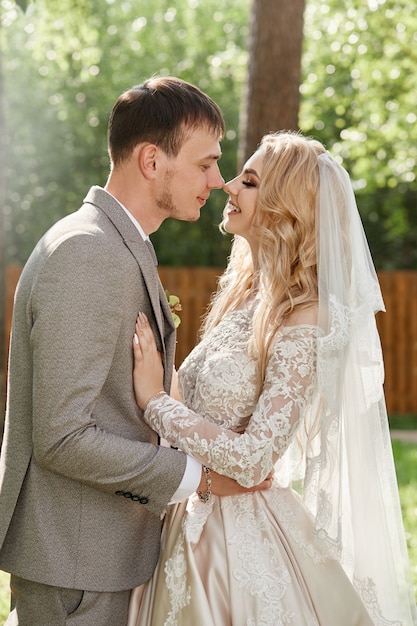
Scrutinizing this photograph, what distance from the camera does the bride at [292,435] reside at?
309cm

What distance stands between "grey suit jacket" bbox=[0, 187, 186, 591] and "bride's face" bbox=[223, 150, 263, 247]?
71 cm

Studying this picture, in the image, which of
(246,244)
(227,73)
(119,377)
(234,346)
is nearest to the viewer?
(119,377)

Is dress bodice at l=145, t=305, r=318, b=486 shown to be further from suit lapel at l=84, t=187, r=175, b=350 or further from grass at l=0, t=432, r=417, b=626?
grass at l=0, t=432, r=417, b=626

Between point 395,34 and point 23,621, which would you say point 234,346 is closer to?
point 23,621

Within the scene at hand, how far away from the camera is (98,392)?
2.71 metres

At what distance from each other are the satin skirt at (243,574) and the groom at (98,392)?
0.35 ft

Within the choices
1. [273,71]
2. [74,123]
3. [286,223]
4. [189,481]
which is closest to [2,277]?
[273,71]

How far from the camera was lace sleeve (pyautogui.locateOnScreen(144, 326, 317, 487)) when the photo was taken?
3.06m

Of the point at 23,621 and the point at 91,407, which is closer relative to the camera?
the point at 91,407

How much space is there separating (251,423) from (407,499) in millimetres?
5685

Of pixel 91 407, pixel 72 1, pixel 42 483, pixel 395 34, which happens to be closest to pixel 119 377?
pixel 91 407

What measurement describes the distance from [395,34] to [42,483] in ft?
44.4

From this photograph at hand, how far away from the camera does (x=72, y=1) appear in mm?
11867

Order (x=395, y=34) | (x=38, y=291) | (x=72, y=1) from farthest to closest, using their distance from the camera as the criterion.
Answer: (x=395, y=34) → (x=72, y=1) → (x=38, y=291)
